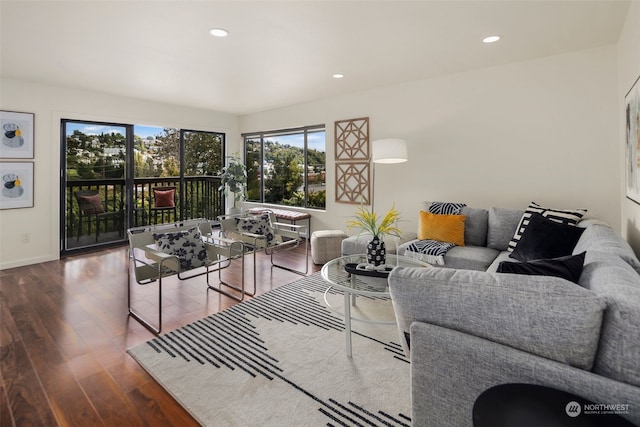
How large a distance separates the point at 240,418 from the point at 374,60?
11.3 feet

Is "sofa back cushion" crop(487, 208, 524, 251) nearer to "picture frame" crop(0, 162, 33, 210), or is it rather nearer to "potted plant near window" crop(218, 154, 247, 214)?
"potted plant near window" crop(218, 154, 247, 214)

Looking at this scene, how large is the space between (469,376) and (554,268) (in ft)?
2.25

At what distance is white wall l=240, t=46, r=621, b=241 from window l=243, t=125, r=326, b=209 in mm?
985

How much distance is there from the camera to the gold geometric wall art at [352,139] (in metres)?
4.98

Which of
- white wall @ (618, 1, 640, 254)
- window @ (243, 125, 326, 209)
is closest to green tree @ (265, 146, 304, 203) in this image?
window @ (243, 125, 326, 209)

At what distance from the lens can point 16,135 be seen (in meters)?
4.28

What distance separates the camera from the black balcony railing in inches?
201

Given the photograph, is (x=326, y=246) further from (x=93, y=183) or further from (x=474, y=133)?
(x=93, y=183)

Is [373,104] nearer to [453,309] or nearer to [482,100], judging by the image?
[482,100]

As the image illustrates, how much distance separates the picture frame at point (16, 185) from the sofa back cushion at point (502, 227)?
5788mm

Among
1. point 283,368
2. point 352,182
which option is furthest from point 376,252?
point 352,182

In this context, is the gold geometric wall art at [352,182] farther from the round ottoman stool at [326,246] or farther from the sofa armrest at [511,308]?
the sofa armrest at [511,308]

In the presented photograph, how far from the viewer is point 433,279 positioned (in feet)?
4.11

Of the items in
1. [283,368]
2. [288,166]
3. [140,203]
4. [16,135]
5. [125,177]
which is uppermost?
[16,135]
